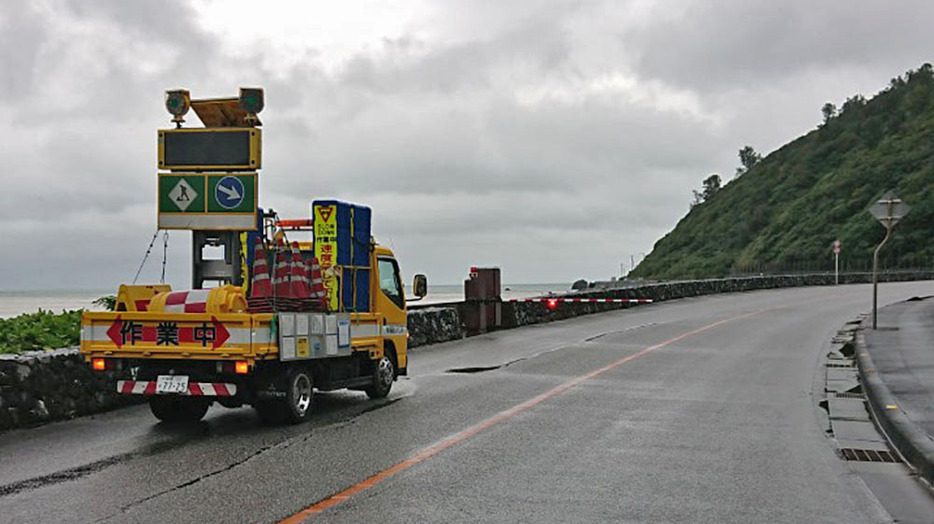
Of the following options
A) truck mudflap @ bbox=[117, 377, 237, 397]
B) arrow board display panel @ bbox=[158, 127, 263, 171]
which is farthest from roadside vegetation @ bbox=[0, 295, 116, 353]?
arrow board display panel @ bbox=[158, 127, 263, 171]

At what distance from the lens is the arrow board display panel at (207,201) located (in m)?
11.9

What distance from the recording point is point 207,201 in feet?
39.4

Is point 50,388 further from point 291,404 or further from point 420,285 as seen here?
point 420,285

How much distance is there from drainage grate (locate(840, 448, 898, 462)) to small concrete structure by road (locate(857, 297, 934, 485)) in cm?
14

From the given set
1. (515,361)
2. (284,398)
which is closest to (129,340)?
(284,398)

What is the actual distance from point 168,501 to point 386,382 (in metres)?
6.30

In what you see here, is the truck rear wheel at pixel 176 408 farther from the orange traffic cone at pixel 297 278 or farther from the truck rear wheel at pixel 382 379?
the truck rear wheel at pixel 382 379

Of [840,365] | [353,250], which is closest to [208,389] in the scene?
[353,250]

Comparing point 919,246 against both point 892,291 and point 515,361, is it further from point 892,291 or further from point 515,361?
point 515,361

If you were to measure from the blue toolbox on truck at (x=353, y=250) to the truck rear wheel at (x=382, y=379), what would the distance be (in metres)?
0.84

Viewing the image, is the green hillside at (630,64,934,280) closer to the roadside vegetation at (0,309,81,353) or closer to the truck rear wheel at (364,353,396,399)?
the truck rear wheel at (364,353,396,399)

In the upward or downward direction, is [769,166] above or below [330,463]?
above

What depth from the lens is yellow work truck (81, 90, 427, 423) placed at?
33.6ft

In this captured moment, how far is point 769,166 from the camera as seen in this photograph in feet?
476
